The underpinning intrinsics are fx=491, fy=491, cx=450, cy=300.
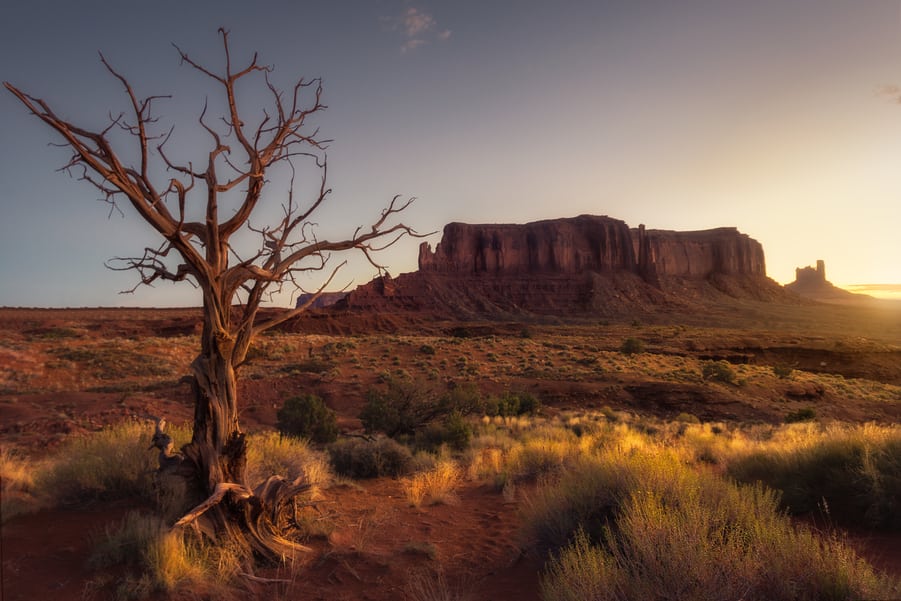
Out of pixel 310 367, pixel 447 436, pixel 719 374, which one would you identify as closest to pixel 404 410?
pixel 447 436

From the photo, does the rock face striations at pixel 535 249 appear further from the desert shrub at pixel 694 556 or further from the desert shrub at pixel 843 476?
the desert shrub at pixel 694 556

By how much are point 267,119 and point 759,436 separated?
45.5ft

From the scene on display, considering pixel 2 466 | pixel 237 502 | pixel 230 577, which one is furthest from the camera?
pixel 2 466

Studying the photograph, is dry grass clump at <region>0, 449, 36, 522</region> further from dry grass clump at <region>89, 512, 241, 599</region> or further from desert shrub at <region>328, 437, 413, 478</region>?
desert shrub at <region>328, 437, 413, 478</region>

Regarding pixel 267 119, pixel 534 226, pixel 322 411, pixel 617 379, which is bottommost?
pixel 617 379

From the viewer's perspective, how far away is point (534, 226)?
111062 millimetres

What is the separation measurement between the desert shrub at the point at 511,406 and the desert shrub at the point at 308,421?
20.6ft

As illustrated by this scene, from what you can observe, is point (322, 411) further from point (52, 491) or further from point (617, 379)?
point (617, 379)

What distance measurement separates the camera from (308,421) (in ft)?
40.3

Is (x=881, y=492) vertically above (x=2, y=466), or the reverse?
(x=2, y=466)

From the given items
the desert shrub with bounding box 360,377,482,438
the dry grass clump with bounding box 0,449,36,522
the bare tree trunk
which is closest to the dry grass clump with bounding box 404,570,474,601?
the bare tree trunk

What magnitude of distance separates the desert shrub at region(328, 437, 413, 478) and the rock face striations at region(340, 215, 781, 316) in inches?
2836

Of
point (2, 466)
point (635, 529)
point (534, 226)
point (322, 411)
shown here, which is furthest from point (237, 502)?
point (534, 226)

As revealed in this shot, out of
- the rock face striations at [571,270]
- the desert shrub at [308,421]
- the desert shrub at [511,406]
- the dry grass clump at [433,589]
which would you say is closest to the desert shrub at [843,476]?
the dry grass clump at [433,589]
